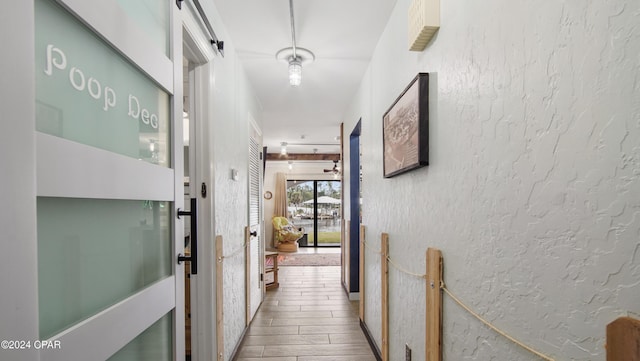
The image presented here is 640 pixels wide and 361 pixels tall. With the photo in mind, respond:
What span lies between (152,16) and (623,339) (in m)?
1.48

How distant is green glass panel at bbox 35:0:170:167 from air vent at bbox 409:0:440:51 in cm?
112

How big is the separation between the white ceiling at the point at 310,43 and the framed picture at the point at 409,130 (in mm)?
683

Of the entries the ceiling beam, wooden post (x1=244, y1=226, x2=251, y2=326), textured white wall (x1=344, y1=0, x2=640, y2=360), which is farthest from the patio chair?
textured white wall (x1=344, y1=0, x2=640, y2=360)

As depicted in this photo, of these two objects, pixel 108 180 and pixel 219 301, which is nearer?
pixel 108 180

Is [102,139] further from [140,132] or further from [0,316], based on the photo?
[0,316]

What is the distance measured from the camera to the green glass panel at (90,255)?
0.63 metres

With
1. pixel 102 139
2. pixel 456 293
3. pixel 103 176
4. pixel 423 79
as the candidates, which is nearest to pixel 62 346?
pixel 103 176

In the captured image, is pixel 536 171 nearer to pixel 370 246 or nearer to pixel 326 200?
pixel 370 246

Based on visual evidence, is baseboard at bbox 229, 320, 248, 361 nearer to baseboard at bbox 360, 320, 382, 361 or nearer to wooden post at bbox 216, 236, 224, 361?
wooden post at bbox 216, 236, 224, 361

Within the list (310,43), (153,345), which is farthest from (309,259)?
(153,345)

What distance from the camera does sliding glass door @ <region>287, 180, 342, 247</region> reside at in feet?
29.2

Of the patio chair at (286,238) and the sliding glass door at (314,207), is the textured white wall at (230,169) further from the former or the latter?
the sliding glass door at (314,207)

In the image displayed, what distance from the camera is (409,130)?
1581 millimetres

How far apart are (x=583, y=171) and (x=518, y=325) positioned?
449 mm
